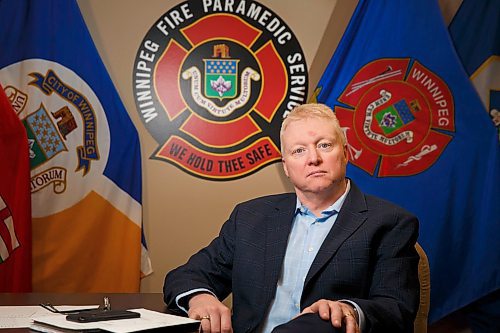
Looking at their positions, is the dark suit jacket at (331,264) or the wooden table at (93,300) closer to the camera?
the dark suit jacket at (331,264)

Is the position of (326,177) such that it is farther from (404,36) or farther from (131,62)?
(131,62)

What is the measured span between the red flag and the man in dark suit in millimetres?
1269

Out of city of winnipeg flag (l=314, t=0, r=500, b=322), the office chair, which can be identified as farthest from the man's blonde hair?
city of winnipeg flag (l=314, t=0, r=500, b=322)

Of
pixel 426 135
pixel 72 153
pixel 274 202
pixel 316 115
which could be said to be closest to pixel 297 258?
pixel 274 202

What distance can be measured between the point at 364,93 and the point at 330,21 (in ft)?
1.79

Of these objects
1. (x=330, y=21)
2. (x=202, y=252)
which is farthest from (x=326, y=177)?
(x=330, y=21)

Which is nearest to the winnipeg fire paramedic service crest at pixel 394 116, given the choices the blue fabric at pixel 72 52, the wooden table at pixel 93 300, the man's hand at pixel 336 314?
the blue fabric at pixel 72 52

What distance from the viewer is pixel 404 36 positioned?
3.04 metres

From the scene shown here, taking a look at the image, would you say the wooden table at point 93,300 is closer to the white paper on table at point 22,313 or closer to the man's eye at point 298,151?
the white paper on table at point 22,313

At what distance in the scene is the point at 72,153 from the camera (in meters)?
3.28

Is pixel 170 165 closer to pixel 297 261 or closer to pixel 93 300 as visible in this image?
pixel 93 300

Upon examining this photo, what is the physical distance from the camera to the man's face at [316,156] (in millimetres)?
1830

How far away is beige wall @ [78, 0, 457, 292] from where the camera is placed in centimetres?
339

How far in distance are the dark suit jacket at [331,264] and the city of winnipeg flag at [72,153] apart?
58.1 inches
